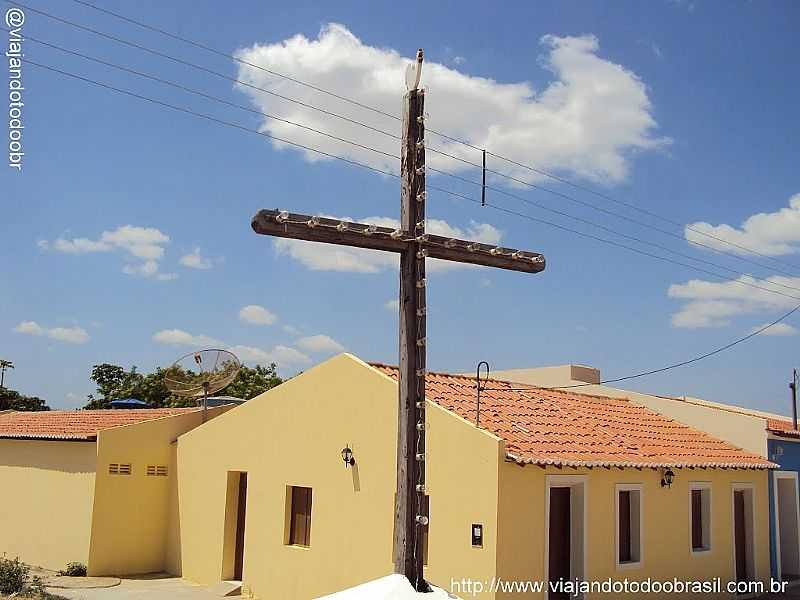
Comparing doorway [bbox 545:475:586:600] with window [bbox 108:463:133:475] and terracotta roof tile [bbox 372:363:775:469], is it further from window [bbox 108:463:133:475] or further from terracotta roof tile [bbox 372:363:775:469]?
window [bbox 108:463:133:475]

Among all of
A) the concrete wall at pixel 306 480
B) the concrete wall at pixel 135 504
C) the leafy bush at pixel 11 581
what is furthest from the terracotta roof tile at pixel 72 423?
the leafy bush at pixel 11 581

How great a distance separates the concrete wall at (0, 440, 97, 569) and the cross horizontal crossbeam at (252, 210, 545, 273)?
12.2m

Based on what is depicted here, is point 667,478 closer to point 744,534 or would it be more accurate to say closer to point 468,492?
point 744,534

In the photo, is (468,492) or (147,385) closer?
(468,492)

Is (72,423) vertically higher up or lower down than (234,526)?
higher up

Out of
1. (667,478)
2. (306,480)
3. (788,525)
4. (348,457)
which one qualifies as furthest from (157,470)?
(788,525)

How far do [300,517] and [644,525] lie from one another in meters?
6.19

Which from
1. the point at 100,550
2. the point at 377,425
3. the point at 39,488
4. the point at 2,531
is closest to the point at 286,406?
the point at 377,425

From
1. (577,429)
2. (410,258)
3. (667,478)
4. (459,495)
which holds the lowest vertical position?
(459,495)

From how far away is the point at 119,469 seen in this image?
18312 mm

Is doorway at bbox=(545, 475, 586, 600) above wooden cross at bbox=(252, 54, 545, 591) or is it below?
below

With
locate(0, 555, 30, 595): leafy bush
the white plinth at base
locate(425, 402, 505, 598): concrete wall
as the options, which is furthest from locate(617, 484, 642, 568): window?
locate(0, 555, 30, 595): leafy bush

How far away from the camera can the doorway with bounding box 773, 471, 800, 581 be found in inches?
693

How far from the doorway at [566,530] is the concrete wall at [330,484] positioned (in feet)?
4.88
